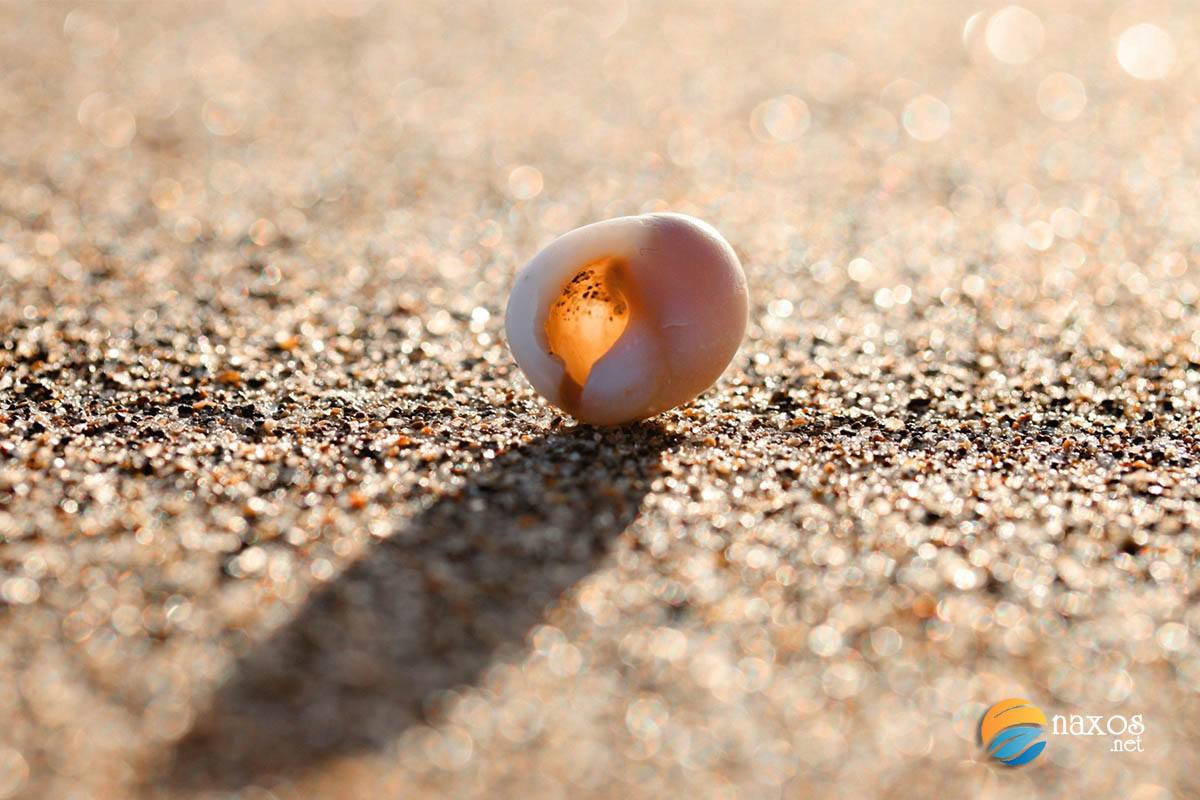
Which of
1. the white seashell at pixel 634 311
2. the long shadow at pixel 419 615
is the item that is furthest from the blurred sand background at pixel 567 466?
the white seashell at pixel 634 311

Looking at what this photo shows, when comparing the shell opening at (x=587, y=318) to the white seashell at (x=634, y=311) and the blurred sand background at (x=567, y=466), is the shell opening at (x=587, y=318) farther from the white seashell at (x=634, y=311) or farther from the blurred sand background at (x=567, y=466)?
the blurred sand background at (x=567, y=466)

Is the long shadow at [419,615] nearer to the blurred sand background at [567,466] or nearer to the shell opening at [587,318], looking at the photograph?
the blurred sand background at [567,466]

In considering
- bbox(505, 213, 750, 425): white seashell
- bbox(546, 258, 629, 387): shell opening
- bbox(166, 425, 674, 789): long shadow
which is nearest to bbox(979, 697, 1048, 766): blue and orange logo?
bbox(166, 425, 674, 789): long shadow

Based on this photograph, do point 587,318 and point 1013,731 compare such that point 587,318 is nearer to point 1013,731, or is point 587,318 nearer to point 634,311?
point 634,311

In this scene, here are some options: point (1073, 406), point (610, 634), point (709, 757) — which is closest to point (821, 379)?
point (1073, 406)

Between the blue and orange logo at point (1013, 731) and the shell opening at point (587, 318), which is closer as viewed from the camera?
the blue and orange logo at point (1013, 731)

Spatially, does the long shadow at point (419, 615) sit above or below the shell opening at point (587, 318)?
below
